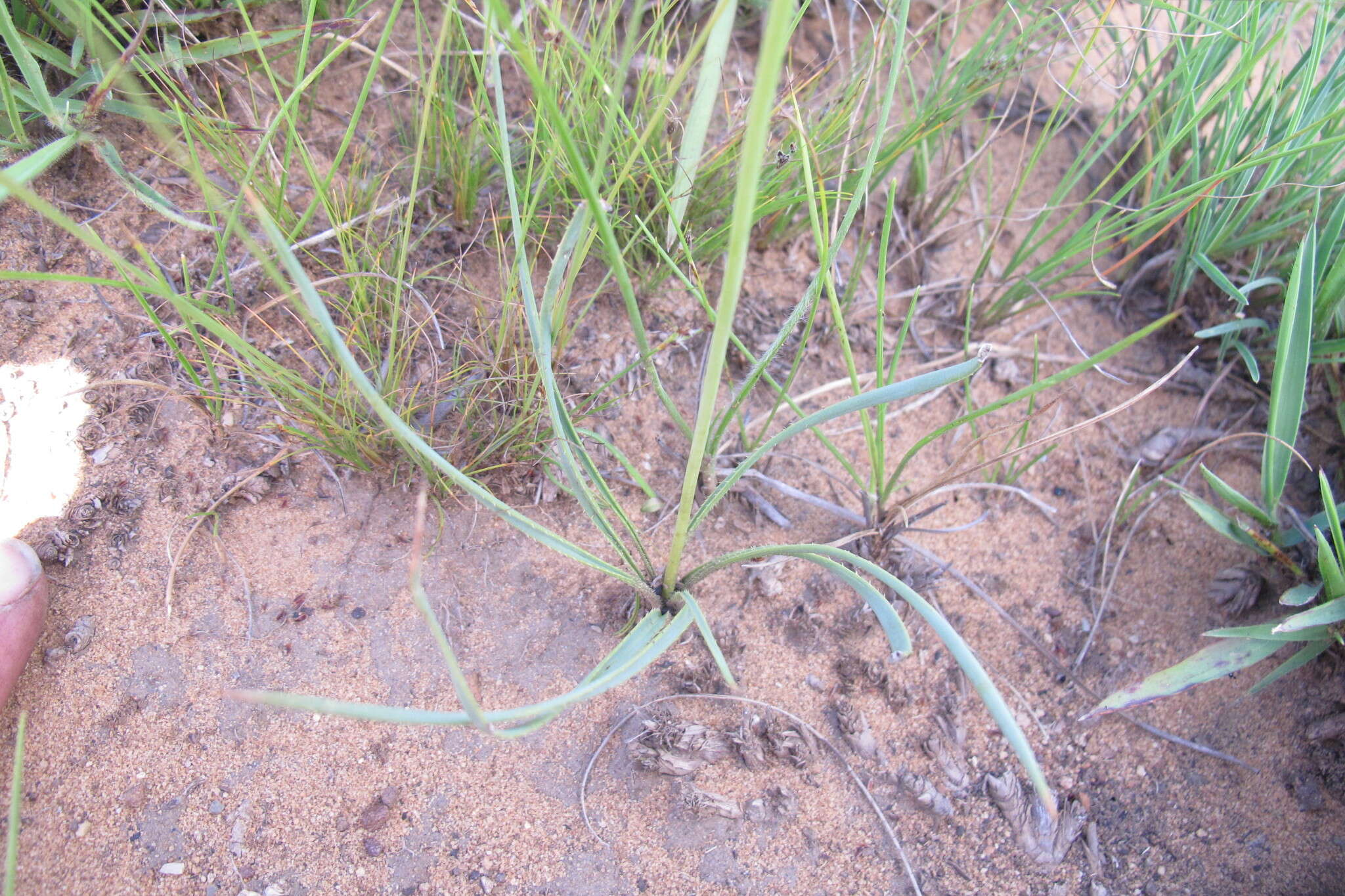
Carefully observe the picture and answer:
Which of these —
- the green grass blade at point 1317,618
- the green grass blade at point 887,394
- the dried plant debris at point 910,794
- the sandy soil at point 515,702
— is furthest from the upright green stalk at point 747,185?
the green grass blade at point 1317,618

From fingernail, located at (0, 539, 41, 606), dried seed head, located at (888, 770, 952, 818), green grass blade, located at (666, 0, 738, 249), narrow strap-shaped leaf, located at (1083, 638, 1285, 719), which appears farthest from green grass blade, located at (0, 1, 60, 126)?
narrow strap-shaped leaf, located at (1083, 638, 1285, 719)

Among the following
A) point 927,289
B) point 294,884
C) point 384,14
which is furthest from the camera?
point 927,289

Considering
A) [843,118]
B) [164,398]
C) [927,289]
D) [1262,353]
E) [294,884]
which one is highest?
[843,118]

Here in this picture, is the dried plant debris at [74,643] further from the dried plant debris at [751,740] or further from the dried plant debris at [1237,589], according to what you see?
the dried plant debris at [1237,589]

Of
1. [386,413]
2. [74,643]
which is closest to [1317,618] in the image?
[386,413]

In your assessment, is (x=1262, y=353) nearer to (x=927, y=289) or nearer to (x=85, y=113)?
(x=927, y=289)

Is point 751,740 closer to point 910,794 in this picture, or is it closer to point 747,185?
point 910,794

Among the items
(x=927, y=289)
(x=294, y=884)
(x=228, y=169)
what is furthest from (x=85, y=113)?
(x=927, y=289)
